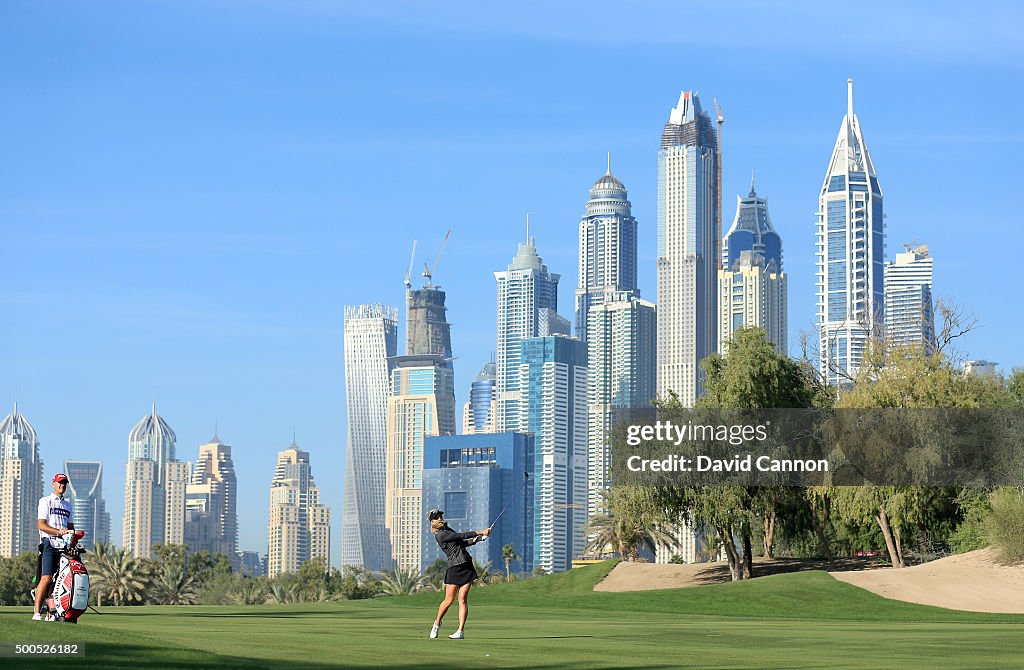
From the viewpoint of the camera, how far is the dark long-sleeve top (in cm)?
2289

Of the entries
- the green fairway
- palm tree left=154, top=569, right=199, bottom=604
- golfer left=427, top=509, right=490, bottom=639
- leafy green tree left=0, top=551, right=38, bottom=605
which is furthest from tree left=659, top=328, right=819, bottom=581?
leafy green tree left=0, top=551, right=38, bottom=605

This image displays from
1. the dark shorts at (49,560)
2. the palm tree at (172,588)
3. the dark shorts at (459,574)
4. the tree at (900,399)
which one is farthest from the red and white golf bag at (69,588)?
the palm tree at (172,588)

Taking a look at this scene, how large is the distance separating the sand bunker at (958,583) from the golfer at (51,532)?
34314 millimetres

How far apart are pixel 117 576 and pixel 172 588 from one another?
5.95 metres

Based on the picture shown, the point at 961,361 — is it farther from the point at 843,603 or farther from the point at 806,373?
the point at 843,603

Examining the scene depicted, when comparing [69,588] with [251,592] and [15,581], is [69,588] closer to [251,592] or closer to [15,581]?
[15,581]

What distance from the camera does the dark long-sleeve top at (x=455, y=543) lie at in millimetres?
22891

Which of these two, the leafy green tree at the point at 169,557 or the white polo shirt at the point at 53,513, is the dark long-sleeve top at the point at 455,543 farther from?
the leafy green tree at the point at 169,557

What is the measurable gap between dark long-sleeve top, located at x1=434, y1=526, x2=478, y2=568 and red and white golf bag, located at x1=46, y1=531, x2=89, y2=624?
5.40m

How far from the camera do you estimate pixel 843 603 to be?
158 feet

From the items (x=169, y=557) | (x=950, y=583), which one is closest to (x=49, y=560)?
(x=950, y=583)

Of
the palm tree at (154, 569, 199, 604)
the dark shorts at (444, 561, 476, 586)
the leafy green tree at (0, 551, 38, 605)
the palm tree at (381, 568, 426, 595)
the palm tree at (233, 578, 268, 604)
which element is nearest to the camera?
the dark shorts at (444, 561, 476, 586)

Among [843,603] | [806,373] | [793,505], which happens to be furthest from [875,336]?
[843,603]

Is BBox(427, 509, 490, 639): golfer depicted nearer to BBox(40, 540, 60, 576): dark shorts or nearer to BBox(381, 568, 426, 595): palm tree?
BBox(40, 540, 60, 576): dark shorts
